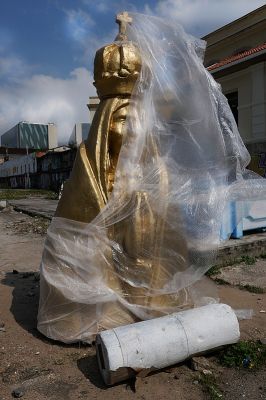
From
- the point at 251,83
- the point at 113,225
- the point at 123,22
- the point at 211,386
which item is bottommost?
the point at 211,386

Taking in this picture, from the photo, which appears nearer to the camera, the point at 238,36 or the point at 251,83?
the point at 251,83

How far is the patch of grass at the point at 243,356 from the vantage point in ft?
9.41

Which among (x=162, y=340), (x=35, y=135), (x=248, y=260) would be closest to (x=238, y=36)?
(x=248, y=260)

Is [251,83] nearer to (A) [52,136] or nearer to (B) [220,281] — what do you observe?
(B) [220,281]

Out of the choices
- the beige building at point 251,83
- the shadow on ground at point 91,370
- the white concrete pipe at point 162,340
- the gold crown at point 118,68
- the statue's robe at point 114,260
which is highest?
the beige building at point 251,83

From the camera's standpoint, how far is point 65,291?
306 cm

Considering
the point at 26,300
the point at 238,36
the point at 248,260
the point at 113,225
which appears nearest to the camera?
the point at 113,225

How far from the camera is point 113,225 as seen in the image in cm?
310

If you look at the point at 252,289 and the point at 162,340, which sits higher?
the point at 162,340

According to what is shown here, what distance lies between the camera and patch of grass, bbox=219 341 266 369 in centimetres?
287

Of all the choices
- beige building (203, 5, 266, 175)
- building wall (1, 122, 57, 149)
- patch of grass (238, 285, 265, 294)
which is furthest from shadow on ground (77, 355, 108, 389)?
building wall (1, 122, 57, 149)

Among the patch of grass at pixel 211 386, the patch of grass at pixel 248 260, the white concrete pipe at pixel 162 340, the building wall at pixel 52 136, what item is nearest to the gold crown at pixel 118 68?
the white concrete pipe at pixel 162 340

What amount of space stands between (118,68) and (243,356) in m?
2.30

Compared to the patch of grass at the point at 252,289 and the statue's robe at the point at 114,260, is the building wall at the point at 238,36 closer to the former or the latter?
the patch of grass at the point at 252,289
